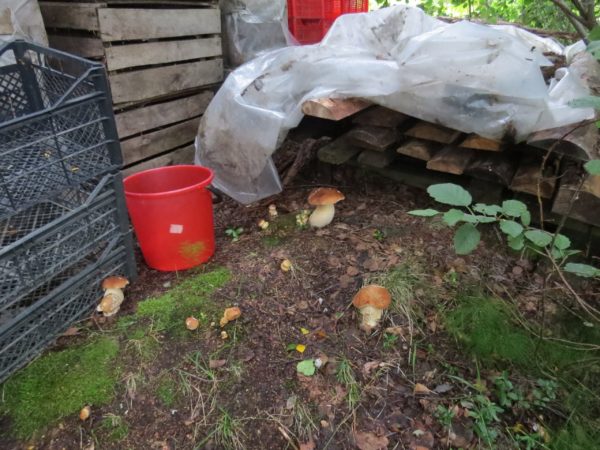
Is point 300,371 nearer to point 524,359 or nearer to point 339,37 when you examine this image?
point 524,359

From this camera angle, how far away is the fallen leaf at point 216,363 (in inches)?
75.3

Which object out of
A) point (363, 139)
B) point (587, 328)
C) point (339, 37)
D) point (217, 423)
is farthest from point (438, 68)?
point (217, 423)

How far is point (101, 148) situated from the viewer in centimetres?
208

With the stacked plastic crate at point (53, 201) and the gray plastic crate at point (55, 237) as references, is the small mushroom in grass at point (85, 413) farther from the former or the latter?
the gray plastic crate at point (55, 237)

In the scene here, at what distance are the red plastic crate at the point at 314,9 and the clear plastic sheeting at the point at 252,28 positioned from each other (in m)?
0.19

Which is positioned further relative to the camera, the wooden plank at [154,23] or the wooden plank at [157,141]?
the wooden plank at [157,141]

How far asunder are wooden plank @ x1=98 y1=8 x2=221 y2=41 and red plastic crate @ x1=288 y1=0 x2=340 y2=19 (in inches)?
29.9

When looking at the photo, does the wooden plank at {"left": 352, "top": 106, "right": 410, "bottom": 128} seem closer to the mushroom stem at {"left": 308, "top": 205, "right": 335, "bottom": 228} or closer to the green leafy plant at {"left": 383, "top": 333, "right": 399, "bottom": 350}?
the mushroom stem at {"left": 308, "top": 205, "right": 335, "bottom": 228}

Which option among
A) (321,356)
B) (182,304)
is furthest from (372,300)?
(182,304)

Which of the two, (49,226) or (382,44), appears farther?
(382,44)

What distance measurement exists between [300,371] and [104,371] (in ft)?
2.92

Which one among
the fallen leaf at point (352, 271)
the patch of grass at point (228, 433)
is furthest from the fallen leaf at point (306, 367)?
the fallen leaf at point (352, 271)

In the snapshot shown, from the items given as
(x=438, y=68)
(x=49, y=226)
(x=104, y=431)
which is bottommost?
(x=104, y=431)

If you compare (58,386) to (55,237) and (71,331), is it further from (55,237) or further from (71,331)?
(55,237)
